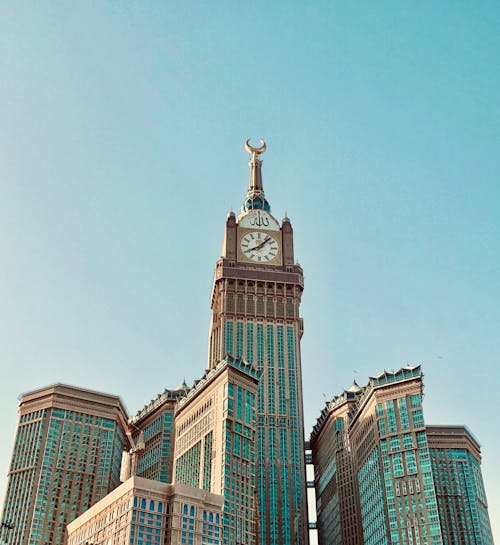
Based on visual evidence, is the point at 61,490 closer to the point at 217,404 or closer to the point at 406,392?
the point at 217,404

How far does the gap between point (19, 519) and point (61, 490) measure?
429 inches

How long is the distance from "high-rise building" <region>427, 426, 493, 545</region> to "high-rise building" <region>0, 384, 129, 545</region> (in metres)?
80.7

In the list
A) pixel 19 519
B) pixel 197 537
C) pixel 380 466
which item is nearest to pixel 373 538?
pixel 380 466

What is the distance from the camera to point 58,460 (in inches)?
7116

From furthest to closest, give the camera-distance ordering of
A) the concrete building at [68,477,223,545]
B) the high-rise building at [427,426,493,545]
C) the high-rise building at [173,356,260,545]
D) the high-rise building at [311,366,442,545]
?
1. the high-rise building at [427,426,493,545]
2. the high-rise building at [311,366,442,545]
3. the high-rise building at [173,356,260,545]
4. the concrete building at [68,477,223,545]

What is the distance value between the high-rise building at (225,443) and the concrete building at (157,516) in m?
19.3

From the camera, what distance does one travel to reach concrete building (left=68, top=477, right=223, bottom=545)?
122 meters

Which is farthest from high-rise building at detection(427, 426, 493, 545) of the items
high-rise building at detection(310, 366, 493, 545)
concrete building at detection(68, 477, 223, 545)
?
concrete building at detection(68, 477, 223, 545)

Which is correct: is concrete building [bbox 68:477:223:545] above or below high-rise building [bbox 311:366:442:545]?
below

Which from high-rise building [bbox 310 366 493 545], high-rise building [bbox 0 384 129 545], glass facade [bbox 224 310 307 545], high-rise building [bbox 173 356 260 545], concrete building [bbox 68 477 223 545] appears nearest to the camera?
concrete building [bbox 68 477 223 545]

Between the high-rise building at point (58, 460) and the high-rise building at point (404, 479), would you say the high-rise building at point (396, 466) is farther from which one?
the high-rise building at point (58, 460)

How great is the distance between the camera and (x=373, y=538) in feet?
562

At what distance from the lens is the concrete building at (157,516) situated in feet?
399

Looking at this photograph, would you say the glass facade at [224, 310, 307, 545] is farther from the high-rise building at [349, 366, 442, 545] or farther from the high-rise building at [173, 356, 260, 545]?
the high-rise building at [173, 356, 260, 545]
